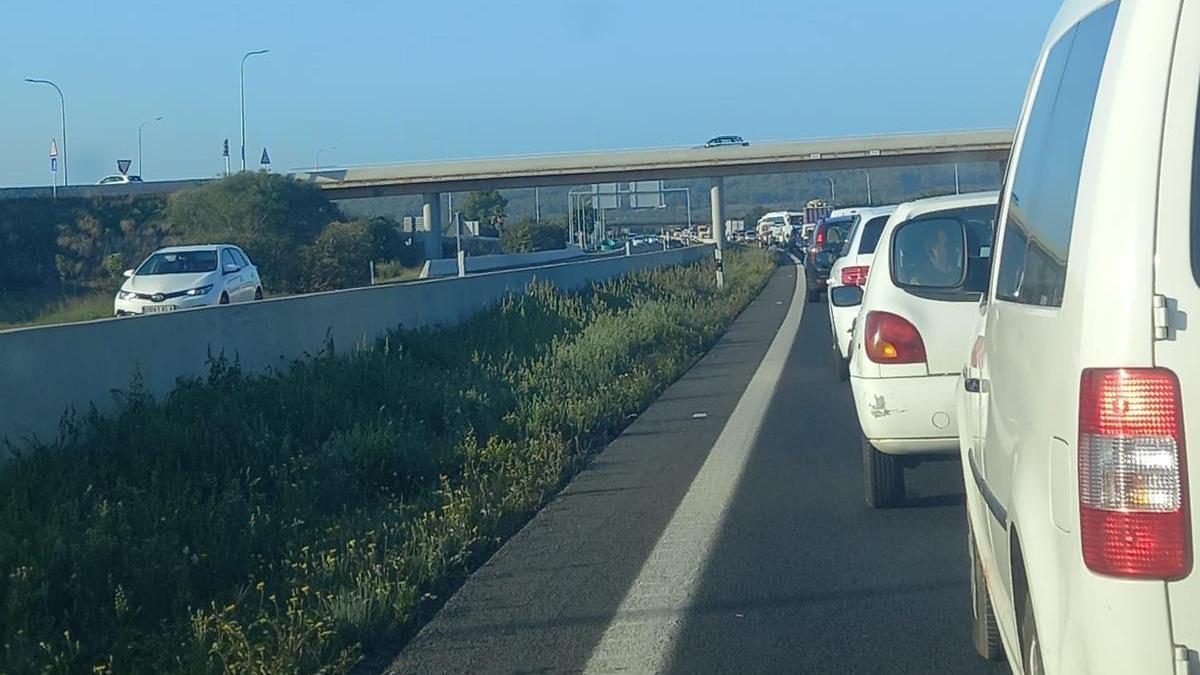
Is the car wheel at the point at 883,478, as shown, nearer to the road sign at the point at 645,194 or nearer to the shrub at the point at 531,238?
the road sign at the point at 645,194

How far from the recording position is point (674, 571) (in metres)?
7.48

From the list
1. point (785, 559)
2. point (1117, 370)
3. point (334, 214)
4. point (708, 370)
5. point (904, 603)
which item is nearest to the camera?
point (1117, 370)

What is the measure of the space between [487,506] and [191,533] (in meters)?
1.81

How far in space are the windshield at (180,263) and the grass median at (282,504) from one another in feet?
43.0

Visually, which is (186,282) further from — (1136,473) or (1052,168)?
(1136,473)

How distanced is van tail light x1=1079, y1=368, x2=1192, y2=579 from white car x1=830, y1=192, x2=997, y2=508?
4987 mm

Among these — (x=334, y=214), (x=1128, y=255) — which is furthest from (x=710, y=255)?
(x=1128, y=255)

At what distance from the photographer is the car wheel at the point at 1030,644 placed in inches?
139

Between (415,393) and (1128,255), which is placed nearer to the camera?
(1128,255)

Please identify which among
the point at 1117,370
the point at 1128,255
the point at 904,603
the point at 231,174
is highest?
the point at 231,174

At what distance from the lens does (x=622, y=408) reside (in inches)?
543

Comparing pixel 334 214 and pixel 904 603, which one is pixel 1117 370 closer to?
pixel 904 603

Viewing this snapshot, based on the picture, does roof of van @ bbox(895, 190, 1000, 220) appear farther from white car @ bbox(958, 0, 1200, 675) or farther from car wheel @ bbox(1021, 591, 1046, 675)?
Result: white car @ bbox(958, 0, 1200, 675)

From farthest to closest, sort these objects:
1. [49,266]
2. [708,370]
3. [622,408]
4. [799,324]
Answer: [49,266] → [799,324] → [708,370] → [622,408]
